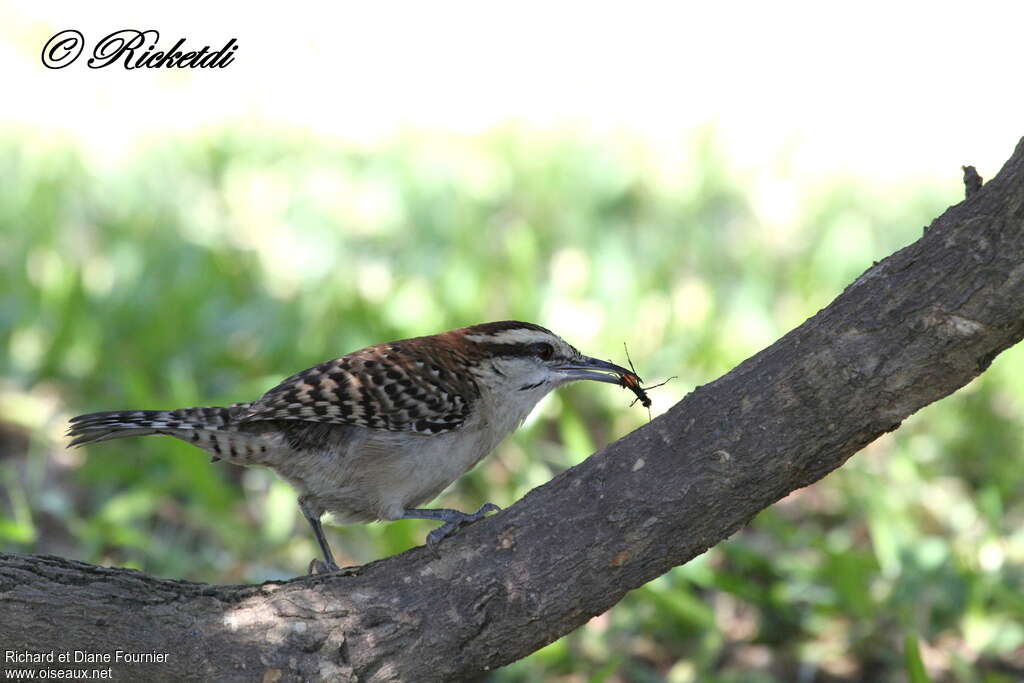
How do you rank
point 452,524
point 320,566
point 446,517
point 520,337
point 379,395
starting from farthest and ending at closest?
point 520,337, point 379,395, point 320,566, point 446,517, point 452,524

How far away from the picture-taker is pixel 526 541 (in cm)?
366

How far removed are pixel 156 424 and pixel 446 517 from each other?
1004mm

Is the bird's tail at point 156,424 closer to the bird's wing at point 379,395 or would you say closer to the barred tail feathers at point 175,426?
the barred tail feathers at point 175,426

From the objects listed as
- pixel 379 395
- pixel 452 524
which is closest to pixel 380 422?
pixel 379 395

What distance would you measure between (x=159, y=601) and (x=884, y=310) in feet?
7.27

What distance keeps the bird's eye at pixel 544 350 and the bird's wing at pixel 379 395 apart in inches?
11.1

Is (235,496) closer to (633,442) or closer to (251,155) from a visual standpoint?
(633,442)

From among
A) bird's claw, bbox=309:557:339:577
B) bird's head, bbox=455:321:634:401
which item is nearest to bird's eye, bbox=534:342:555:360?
bird's head, bbox=455:321:634:401

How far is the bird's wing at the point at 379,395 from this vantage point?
4.32 meters

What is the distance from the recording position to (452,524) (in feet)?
12.7

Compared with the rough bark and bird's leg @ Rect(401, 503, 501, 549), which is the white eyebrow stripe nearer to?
bird's leg @ Rect(401, 503, 501, 549)

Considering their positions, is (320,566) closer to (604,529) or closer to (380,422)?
(380,422)

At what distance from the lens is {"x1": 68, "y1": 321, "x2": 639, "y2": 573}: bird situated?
427cm

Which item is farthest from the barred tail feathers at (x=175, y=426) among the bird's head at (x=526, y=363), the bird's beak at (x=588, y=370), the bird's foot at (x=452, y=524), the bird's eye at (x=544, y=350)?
the bird's beak at (x=588, y=370)
